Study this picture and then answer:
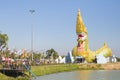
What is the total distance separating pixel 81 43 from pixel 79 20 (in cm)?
698

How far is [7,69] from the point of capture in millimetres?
45031

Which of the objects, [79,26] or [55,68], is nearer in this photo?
[55,68]

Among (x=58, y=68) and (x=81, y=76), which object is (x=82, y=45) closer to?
(x=58, y=68)

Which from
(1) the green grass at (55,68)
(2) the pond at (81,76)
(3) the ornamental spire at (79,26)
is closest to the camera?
(2) the pond at (81,76)

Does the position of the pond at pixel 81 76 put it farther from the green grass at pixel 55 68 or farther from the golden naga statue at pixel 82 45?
the golden naga statue at pixel 82 45

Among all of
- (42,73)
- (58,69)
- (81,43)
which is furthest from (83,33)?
(42,73)

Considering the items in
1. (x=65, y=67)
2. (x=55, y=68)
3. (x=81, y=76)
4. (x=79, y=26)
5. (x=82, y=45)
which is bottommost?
(x=81, y=76)

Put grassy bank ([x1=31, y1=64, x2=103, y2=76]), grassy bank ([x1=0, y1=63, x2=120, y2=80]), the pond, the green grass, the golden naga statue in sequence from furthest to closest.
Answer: the golden naga statue < grassy bank ([x1=0, y1=63, x2=120, y2=80]) < grassy bank ([x1=31, y1=64, x2=103, y2=76]) < the green grass < the pond

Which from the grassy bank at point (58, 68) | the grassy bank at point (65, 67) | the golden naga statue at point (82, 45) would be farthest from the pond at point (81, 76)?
the golden naga statue at point (82, 45)

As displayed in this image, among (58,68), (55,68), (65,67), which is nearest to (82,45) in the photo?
(65,67)

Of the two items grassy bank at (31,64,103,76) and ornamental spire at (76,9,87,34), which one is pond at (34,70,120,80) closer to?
grassy bank at (31,64,103,76)

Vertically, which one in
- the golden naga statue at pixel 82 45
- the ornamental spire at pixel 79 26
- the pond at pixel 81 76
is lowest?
the pond at pixel 81 76

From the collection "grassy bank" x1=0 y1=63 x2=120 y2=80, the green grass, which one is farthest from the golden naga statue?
the green grass

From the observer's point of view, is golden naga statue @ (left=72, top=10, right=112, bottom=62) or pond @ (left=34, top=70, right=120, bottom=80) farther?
golden naga statue @ (left=72, top=10, right=112, bottom=62)
